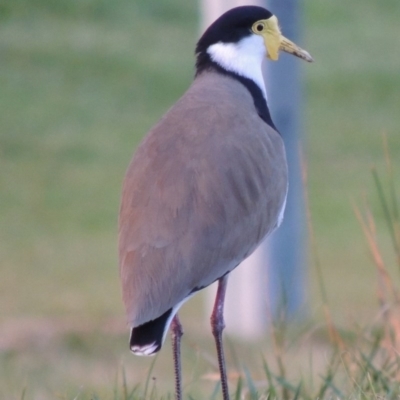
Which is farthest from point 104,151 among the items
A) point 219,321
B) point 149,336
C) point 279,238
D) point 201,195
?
point 149,336

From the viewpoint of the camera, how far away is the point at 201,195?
158 inches

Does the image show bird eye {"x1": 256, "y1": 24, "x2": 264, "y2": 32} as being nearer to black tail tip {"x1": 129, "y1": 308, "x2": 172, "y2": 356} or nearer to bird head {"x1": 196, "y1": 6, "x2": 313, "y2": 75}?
bird head {"x1": 196, "y1": 6, "x2": 313, "y2": 75}

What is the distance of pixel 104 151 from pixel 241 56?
902 cm

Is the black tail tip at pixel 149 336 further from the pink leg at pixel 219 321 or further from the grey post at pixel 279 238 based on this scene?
the grey post at pixel 279 238

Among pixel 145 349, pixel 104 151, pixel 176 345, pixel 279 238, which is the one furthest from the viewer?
pixel 104 151

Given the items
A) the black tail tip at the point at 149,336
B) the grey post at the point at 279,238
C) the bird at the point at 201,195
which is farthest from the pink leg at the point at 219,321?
the grey post at the point at 279,238

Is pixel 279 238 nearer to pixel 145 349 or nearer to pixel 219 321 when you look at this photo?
pixel 219 321

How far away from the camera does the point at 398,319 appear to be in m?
4.80

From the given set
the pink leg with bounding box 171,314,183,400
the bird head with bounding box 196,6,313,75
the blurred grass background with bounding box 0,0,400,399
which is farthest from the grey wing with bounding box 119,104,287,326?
the blurred grass background with bounding box 0,0,400,399

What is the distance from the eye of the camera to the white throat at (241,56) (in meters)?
4.59

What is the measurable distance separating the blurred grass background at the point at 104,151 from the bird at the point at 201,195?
7.20 feet

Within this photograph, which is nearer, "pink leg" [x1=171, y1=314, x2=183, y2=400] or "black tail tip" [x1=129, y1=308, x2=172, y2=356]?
"black tail tip" [x1=129, y1=308, x2=172, y2=356]

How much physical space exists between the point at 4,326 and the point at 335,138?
685 cm

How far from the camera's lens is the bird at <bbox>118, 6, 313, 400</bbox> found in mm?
3863
